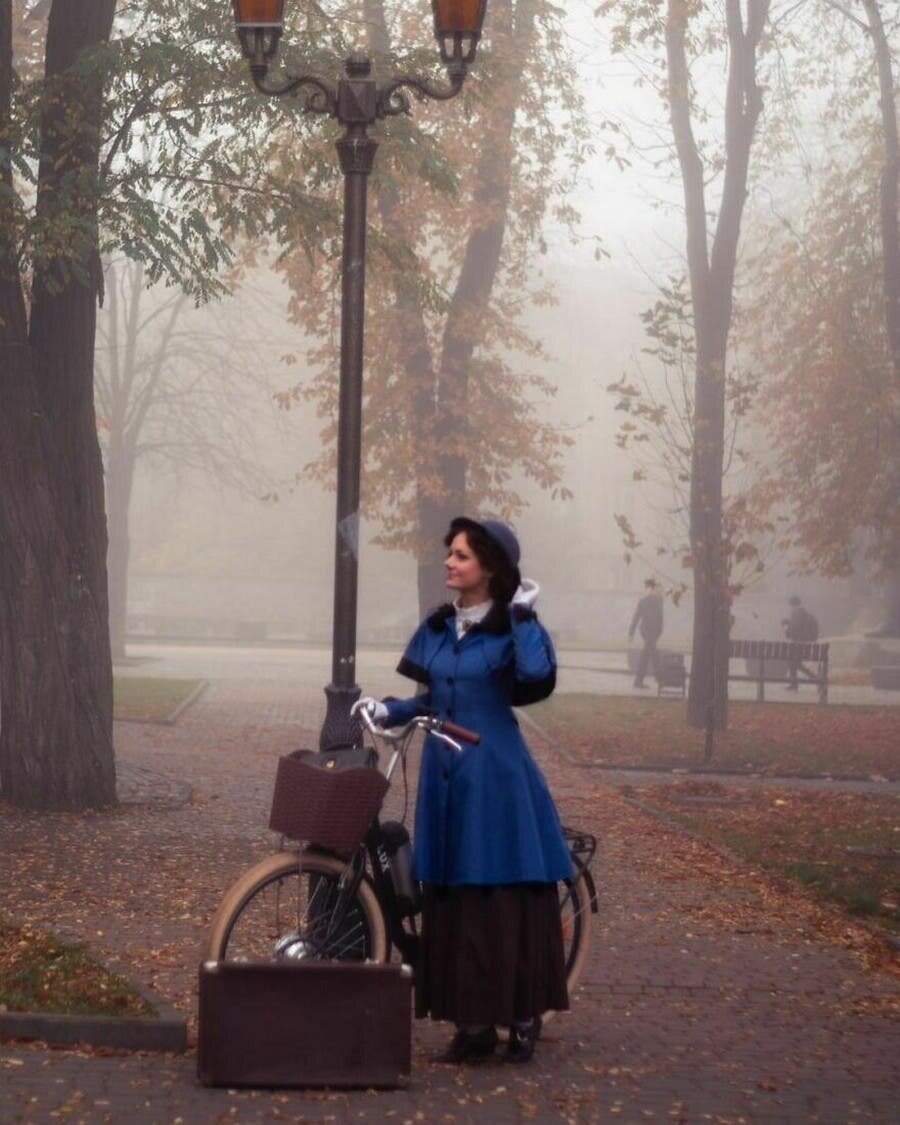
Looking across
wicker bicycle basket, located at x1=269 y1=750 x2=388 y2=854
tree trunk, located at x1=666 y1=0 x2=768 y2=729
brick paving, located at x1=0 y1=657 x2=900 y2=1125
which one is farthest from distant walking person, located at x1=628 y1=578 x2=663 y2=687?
wicker bicycle basket, located at x1=269 y1=750 x2=388 y2=854

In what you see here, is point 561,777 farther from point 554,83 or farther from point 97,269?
point 554,83

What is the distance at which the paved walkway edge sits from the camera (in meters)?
6.30

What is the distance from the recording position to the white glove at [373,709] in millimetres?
6010

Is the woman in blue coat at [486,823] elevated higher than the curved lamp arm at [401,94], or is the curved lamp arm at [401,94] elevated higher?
the curved lamp arm at [401,94]

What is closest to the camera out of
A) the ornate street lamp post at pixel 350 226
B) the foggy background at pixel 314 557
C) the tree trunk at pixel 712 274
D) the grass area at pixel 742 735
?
the ornate street lamp post at pixel 350 226

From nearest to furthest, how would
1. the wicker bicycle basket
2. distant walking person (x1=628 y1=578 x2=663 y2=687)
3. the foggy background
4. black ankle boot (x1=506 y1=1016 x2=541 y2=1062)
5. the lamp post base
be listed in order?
the wicker bicycle basket, black ankle boot (x1=506 y1=1016 x2=541 y2=1062), the lamp post base, distant walking person (x1=628 y1=578 x2=663 y2=687), the foggy background

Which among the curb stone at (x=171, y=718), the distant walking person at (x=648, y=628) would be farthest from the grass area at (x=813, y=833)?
the distant walking person at (x=648, y=628)

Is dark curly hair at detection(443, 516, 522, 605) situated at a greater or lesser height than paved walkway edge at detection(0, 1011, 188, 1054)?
greater

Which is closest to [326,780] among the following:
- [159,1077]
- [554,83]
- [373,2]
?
[159,1077]

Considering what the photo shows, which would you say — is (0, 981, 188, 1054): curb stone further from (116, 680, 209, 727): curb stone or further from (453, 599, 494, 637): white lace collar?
(116, 680, 209, 727): curb stone

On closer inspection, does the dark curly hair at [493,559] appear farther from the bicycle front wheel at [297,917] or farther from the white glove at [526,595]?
the bicycle front wheel at [297,917]

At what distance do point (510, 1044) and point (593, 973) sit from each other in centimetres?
175

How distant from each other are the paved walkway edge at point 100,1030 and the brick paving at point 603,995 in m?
0.08

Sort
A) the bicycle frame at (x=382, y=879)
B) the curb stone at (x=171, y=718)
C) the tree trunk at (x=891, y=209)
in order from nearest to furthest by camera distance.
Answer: the bicycle frame at (x=382, y=879) < the curb stone at (x=171, y=718) < the tree trunk at (x=891, y=209)
